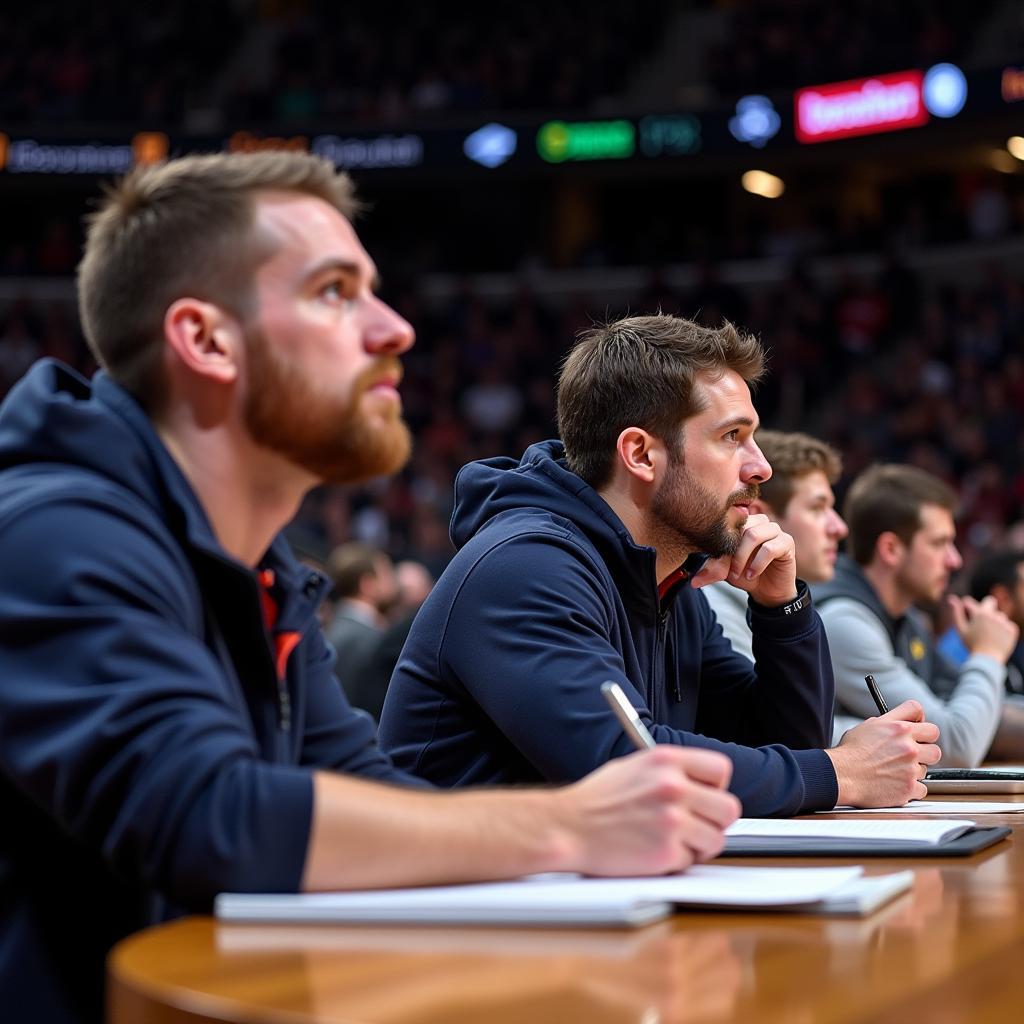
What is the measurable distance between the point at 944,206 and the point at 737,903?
577 inches

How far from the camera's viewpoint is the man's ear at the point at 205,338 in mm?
1434

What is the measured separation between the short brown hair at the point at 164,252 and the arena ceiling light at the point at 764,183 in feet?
47.9

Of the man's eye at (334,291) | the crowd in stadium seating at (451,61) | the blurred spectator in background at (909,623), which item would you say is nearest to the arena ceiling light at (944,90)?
the crowd in stadium seating at (451,61)

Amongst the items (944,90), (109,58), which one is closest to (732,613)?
(944,90)

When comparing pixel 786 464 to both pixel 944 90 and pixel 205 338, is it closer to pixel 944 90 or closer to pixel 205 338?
pixel 205 338

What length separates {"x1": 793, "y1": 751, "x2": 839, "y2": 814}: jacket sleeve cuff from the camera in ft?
6.66

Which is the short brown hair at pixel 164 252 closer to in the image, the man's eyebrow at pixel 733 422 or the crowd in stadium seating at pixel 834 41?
the man's eyebrow at pixel 733 422

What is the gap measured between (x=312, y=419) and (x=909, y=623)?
327 cm

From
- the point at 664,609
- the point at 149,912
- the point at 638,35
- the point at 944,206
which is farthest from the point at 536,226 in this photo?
the point at 149,912

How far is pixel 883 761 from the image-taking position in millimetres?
2096

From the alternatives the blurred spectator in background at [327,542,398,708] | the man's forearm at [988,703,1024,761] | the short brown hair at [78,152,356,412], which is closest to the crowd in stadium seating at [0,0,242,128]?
the blurred spectator in background at [327,542,398,708]

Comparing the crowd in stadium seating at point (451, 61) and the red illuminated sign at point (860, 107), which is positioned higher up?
the crowd in stadium seating at point (451, 61)

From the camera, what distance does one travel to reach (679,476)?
244 centimetres

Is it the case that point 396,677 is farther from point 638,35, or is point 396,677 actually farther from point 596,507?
point 638,35
